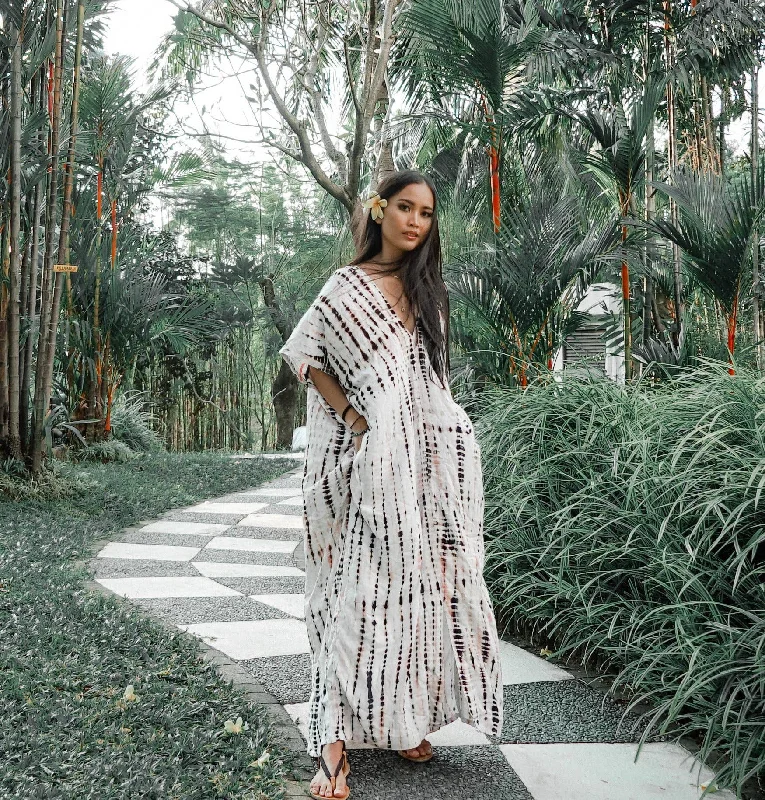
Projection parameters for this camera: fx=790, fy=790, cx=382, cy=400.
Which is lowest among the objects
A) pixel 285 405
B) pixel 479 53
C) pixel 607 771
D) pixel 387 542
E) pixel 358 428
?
pixel 607 771

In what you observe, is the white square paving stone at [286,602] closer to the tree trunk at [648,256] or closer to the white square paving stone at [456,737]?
the white square paving stone at [456,737]

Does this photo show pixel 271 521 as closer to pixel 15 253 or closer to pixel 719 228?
pixel 15 253

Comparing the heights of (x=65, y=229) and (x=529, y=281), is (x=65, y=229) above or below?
above

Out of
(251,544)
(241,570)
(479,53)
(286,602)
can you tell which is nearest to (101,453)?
(251,544)

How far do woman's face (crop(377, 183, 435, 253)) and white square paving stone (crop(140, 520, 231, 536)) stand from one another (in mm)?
2999

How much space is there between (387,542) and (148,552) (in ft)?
8.30

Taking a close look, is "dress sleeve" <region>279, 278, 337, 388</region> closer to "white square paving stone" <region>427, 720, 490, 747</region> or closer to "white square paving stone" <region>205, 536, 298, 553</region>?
"white square paving stone" <region>427, 720, 490, 747</region>

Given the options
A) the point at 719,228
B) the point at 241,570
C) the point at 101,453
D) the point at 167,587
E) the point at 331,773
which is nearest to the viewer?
the point at 331,773

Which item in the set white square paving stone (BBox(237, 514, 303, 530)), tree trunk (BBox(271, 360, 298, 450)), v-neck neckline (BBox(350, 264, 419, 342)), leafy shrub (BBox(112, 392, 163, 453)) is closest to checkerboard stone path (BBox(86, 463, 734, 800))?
white square paving stone (BBox(237, 514, 303, 530))

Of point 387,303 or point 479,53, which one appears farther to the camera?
point 479,53

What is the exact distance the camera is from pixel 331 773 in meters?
1.58

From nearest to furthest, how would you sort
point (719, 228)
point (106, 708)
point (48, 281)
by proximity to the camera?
point (106, 708) → point (719, 228) → point (48, 281)

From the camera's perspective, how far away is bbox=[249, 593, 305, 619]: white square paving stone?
115 inches

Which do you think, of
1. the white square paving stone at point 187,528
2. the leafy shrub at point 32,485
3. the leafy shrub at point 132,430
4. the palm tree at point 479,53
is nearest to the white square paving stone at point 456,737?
the white square paving stone at point 187,528
